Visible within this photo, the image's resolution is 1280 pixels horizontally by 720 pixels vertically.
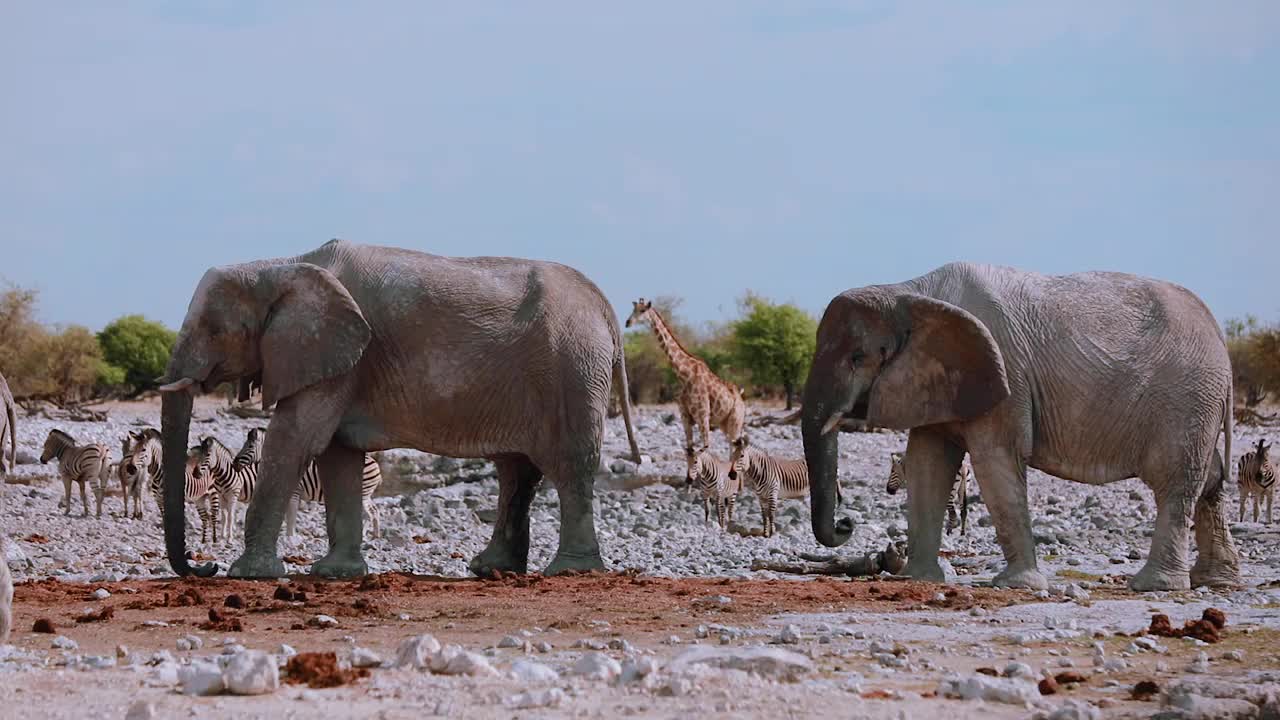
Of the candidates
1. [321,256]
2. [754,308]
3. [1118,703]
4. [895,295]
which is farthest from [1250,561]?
[754,308]

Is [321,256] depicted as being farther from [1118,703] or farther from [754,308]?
[754,308]

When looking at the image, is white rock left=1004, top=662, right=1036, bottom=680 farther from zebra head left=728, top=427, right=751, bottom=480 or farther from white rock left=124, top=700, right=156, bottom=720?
zebra head left=728, top=427, right=751, bottom=480

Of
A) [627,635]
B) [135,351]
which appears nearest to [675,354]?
[627,635]

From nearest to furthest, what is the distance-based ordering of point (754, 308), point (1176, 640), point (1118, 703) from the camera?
point (1118, 703), point (1176, 640), point (754, 308)

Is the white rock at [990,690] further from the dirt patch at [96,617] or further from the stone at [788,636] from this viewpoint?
the dirt patch at [96,617]

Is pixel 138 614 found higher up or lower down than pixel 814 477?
lower down

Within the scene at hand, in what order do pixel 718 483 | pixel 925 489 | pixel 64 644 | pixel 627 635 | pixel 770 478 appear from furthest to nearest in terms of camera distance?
pixel 718 483
pixel 770 478
pixel 925 489
pixel 627 635
pixel 64 644

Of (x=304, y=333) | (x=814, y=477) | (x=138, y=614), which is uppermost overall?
(x=304, y=333)

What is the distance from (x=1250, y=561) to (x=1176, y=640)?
694cm

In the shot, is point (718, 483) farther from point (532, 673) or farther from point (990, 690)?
point (990, 690)

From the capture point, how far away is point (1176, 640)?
371 inches

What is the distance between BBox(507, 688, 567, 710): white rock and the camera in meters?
6.70

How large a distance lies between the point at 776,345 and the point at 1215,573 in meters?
40.3

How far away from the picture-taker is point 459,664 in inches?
290
